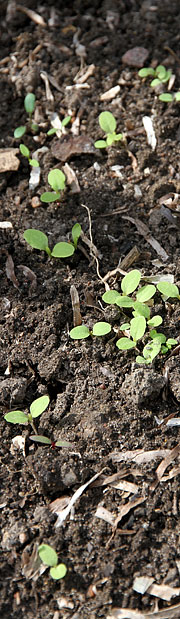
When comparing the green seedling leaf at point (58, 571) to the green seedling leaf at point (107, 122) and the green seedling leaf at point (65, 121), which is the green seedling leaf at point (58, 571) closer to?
the green seedling leaf at point (107, 122)

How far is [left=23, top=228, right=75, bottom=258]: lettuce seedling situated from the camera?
2.74 meters

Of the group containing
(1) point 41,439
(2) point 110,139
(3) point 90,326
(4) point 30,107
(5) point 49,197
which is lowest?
(1) point 41,439

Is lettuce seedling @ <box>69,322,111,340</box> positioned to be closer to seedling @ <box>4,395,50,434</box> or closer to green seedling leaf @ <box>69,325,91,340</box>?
green seedling leaf @ <box>69,325,91,340</box>

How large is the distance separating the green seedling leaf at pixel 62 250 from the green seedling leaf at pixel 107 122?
0.74 m

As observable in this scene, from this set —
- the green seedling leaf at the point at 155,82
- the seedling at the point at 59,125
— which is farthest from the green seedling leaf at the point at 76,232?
the green seedling leaf at the point at 155,82

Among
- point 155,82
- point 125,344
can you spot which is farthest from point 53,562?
point 155,82

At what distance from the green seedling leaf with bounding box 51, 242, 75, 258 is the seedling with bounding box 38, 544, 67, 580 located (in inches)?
47.4

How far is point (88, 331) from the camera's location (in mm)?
2535

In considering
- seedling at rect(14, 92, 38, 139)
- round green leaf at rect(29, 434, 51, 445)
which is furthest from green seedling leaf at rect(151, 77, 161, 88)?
round green leaf at rect(29, 434, 51, 445)

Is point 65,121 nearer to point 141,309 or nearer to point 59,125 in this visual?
point 59,125

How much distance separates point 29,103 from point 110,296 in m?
1.32

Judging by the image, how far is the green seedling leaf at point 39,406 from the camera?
Result: 7.72 feet

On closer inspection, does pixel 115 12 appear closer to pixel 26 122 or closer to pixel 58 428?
pixel 26 122

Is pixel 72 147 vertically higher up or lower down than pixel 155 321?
higher up
